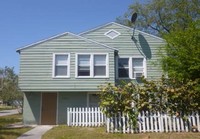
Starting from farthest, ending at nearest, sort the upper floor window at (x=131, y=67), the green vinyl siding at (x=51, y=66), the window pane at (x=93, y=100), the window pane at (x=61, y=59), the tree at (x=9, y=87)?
the tree at (x=9, y=87), the upper floor window at (x=131, y=67), the window pane at (x=93, y=100), the window pane at (x=61, y=59), the green vinyl siding at (x=51, y=66)

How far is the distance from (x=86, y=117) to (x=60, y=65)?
4.15 m

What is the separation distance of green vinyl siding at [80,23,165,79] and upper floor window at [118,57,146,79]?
12.1 inches

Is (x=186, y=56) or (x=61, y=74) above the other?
(x=186, y=56)

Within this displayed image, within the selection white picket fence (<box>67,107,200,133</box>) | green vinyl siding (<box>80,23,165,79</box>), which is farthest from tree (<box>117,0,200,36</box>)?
white picket fence (<box>67,107,200,133</box>)

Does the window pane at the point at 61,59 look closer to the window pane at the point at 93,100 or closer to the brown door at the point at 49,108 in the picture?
the brown door at the point at 49,108

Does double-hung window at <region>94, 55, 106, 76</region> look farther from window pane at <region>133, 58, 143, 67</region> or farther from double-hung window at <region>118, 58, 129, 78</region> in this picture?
window pane at <region>133, 58, 143, 67</region>

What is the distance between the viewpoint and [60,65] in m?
19.1

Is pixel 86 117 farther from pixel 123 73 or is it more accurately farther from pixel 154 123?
pixel 123 73

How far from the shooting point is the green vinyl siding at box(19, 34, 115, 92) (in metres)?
18.8

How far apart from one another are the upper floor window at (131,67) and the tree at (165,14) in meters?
9.88

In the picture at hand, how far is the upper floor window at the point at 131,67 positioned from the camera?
20.7 metres

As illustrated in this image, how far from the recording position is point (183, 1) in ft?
103

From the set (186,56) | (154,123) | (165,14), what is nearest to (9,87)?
(165,14)

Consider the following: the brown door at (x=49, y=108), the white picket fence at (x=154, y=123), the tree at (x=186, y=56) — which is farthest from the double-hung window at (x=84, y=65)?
the tree at (x=186, y=56)
